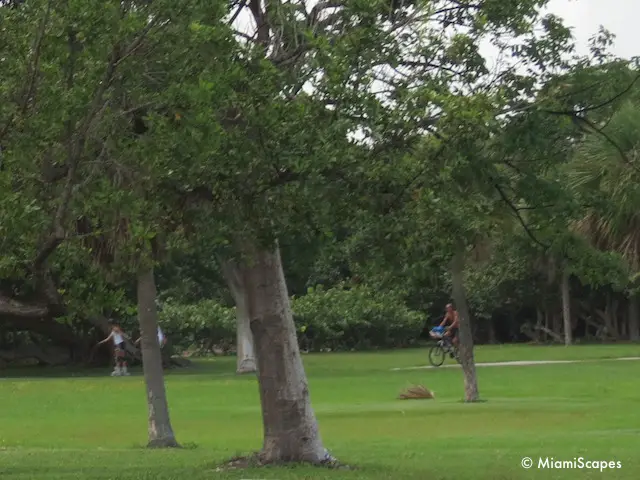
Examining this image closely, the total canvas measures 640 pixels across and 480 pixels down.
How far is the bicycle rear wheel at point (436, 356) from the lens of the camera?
31784 mm

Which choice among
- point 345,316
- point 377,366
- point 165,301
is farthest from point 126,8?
point 345,316

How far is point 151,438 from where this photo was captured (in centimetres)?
1520

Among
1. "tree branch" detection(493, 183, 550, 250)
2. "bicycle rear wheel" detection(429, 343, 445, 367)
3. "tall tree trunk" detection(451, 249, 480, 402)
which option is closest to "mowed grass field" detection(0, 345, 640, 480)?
"tall tree trunk" detection(451, 249, 480, 402)

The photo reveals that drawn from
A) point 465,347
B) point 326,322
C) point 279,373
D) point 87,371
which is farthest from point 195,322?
point 279,373

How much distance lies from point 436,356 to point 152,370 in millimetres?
17260

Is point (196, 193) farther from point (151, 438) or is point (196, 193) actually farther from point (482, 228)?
point (151, 438)

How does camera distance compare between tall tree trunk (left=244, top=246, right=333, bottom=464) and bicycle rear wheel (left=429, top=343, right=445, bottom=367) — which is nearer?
tall tree trunk (left=244, top=246, right=333, bottom=464)

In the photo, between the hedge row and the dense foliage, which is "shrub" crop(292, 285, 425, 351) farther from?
the dense foliage

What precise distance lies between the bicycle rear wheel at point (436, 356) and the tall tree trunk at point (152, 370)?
1681cm

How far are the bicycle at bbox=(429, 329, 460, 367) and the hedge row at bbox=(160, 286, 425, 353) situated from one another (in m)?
7.03

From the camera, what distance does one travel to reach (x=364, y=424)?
1722 cm

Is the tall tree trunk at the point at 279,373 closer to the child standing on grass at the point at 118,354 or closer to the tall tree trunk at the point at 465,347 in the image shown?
the tall tree trunk at the point at 465,347

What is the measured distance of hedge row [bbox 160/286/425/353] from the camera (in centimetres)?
3962

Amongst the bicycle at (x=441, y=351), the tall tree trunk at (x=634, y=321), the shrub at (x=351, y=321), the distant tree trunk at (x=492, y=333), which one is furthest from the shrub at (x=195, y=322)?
the tall tree trunk at (x=634, y=321)
